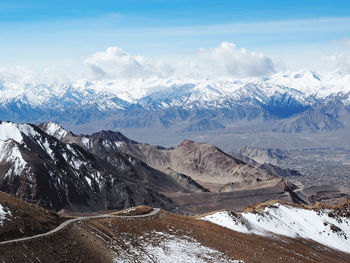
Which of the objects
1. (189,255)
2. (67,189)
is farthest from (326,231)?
(67,189)

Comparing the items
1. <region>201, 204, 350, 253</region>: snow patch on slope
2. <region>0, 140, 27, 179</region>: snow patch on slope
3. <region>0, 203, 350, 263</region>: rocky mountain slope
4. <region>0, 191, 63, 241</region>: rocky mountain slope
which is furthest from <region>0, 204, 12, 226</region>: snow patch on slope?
<region>0, 140, 27, 179</region>: snow patch on slope

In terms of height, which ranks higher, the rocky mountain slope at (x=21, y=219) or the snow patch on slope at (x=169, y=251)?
the rocky mountain slope at (x=21, y=219)

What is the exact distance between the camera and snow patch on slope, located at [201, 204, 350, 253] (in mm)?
74688

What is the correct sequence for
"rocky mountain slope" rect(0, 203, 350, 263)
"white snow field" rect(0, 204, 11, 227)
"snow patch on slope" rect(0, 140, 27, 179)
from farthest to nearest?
"snow patch on slope" rect(0, 140, 27, 179)
"white snow field" rect(0, 204, 11, 227)
"rocky mountain slope" rect(0, 203, 350, 263)

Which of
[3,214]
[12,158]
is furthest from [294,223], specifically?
[12,158]

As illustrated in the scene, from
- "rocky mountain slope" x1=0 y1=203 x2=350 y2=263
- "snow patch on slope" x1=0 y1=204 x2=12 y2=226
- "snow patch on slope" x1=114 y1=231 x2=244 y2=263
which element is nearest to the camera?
"rocky mountain slope" x1=0 y1=203 x2=350 y2=263

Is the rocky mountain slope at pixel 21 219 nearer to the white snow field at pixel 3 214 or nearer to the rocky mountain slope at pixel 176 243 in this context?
the white snow field at pixel 3 214

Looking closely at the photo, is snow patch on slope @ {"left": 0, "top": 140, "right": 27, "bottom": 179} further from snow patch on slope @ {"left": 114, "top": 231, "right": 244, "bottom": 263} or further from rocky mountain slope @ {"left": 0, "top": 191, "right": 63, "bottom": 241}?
snow patch on slope @ {"left": 114, "top": 231, "right": 244, "bottom": 263}

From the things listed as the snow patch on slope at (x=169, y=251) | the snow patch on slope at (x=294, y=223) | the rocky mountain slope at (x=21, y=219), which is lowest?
the snow patch on slope at (x=294, y=223)

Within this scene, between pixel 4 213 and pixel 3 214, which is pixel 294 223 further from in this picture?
pixel 3 214

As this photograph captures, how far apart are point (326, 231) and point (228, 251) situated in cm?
3821

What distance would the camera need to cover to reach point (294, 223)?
285 ft

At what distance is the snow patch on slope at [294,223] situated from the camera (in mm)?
74688

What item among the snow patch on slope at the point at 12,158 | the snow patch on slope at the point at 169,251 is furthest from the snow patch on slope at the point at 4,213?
the snow patch on slope at the point at 12,158
